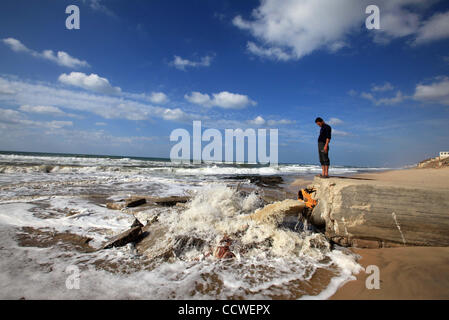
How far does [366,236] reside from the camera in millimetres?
3443

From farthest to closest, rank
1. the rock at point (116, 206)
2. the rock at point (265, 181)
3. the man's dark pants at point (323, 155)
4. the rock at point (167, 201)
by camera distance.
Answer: the rock at point (265, 181) → the rock at point (167, 201) → the rock at point (116, 206) → the man's dark pants at point (323, 155)

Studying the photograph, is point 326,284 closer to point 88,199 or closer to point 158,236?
point 158,236

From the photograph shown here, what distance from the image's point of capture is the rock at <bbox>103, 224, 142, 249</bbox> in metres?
3.63

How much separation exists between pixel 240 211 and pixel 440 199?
3.92 m

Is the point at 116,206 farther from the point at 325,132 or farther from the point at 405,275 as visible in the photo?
the point at 405,275

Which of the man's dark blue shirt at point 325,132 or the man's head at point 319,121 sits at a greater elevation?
the man's head at point 319,121

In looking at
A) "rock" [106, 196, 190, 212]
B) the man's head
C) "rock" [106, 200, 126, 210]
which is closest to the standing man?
the man's head

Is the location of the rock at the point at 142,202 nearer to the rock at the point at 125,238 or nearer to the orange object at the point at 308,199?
the rock at the point at 125,238

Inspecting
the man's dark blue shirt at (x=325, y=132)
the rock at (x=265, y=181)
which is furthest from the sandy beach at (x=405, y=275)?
the rock at (x=265, y=181)

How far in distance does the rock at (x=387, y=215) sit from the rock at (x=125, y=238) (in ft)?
11.7

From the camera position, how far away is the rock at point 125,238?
3.63 meters

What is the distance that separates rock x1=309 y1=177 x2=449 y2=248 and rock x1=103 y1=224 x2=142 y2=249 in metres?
3.56

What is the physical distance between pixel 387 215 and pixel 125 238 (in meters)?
4.39

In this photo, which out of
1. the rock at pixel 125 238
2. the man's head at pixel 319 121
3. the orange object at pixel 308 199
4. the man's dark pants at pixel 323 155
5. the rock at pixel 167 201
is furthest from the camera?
the rock at pixel 167 201
